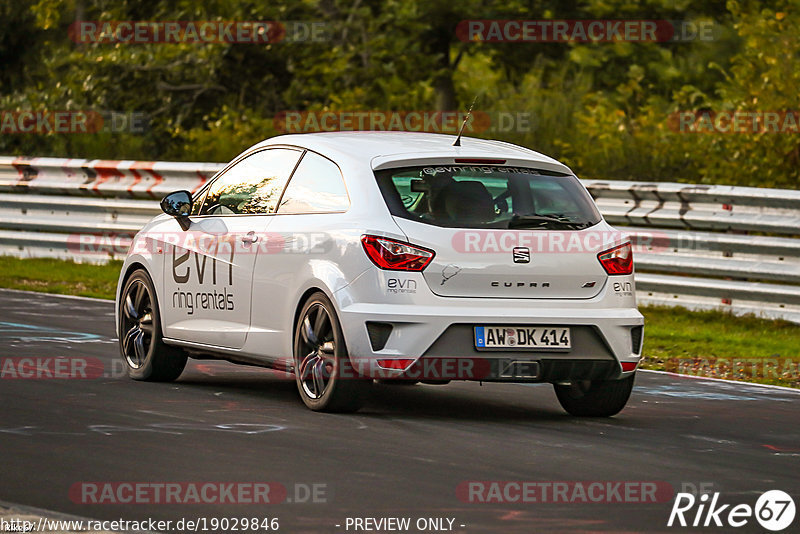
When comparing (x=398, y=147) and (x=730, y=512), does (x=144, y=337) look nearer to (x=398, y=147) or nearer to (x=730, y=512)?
(x=398, y=147)

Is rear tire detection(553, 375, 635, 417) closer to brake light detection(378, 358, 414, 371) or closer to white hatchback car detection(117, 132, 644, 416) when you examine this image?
white hatchback car detection(117, 132, 644, 416)

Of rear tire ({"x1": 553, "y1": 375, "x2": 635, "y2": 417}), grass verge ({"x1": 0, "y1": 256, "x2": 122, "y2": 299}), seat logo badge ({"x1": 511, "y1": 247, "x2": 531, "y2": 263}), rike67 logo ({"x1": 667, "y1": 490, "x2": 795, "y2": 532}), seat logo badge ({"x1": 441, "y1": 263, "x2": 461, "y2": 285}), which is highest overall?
seat logo badge ({"x1": 511, "y1": 247, "x2": 531, "y2": 263})

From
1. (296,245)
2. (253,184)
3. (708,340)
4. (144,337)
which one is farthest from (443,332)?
(708,340)

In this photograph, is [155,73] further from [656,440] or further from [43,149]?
[656,440]

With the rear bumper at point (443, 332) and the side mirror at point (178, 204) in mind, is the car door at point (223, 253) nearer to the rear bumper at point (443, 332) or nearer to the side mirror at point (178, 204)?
the side mirror at point (178, 204)

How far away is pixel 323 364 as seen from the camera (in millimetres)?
9352

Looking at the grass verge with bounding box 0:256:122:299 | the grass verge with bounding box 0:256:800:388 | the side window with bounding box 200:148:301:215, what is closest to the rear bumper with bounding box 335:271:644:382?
the side window with bounding box 200:148:301:215

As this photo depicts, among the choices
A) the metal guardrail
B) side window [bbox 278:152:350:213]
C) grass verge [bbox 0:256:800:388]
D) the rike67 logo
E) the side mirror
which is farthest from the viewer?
the metal guardrail

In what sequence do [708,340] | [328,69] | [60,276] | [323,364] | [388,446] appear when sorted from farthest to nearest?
1. [328,69]
2. [60,276]
3. [708,340]
4. [323,364]
5. [388,446]

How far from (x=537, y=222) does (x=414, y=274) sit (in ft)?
2.78

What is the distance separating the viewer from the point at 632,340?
9.46 m

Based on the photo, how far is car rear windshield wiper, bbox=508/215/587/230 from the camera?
Answer: 933 centimetres

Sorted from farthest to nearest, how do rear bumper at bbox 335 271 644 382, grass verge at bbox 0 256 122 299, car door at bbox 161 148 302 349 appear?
grass verge at bbox 0 256 122 299
car door at bbox 161 148 302 349
rear bumper at bbox 335 271 644 382

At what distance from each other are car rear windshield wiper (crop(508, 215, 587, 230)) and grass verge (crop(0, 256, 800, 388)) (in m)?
3.12
